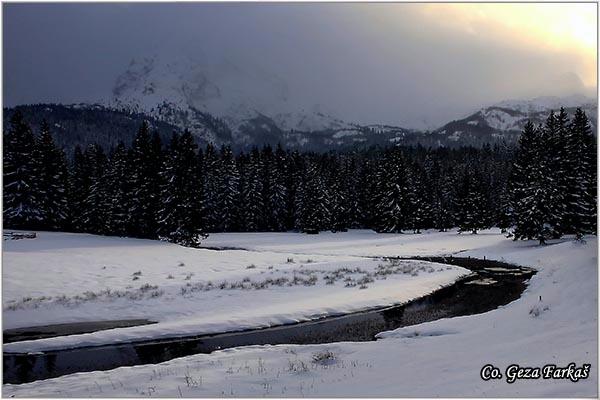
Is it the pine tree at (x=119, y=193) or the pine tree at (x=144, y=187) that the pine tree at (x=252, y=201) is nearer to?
the pine tree at (x=119, y=193)

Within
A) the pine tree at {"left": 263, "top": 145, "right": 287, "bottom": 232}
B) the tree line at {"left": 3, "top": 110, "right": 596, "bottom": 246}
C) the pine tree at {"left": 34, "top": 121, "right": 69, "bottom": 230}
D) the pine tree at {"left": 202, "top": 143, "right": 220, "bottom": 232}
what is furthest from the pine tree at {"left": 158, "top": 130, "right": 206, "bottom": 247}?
the pine tree at {"left": 263, "top": 145, "right": 287, "bottom": 232}

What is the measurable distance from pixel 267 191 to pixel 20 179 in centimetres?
4106

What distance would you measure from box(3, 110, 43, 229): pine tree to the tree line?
0.40 ft

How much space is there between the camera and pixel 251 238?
2496 inches

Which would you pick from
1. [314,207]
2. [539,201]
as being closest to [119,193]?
[314,207]

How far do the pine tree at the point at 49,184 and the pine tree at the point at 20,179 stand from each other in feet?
3.69

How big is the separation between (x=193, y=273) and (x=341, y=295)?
10234mm

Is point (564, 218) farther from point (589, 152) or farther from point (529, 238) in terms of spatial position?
point (589, 152)

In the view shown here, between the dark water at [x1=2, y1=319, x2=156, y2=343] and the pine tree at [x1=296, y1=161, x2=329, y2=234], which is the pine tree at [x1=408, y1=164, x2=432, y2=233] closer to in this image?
the pine tree at [x1=296, y1=161, x2=329, y2=234]

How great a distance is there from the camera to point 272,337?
15750 millimetres

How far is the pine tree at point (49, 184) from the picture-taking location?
5434 centimetres

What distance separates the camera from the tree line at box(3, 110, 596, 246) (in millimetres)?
44906

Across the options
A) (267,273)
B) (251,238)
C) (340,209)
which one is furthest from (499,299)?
(340,209)

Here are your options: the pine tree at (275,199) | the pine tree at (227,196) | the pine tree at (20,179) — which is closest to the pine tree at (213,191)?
the pine tree at (227,196)
